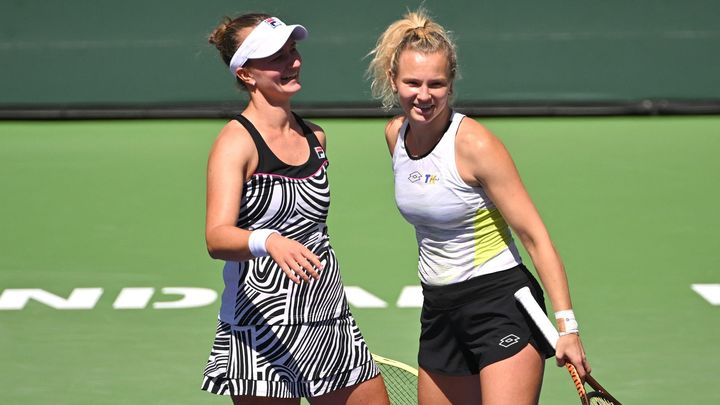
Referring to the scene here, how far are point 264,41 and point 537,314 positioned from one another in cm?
123

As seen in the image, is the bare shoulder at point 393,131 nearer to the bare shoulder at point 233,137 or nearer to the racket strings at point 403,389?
the bare shoulder at point 233,137

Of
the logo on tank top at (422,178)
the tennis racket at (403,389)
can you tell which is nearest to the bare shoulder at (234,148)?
the logo on tank top at (422,178)

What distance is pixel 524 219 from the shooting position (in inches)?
171

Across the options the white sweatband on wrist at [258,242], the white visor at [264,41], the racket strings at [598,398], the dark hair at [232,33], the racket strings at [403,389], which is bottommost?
the racket strings at [598,398]

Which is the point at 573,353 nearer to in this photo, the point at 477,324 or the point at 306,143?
the point at 477,324

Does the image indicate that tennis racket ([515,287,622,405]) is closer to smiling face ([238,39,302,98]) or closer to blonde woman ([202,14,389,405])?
blonde woman ([202,14,389,405])

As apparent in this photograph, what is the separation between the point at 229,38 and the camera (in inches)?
181

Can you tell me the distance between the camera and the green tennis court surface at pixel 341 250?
21.7 feet

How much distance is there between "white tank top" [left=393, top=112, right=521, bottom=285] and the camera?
14.6 feet

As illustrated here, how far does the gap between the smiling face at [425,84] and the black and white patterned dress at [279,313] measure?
0.37 meters

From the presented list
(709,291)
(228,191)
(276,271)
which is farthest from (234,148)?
(709,291)

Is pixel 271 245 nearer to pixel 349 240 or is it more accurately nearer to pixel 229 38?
pixel 229 38

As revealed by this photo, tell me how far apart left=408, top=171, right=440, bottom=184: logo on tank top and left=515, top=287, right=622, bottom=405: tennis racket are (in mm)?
457

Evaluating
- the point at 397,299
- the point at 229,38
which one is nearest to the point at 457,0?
the point at 397,299
